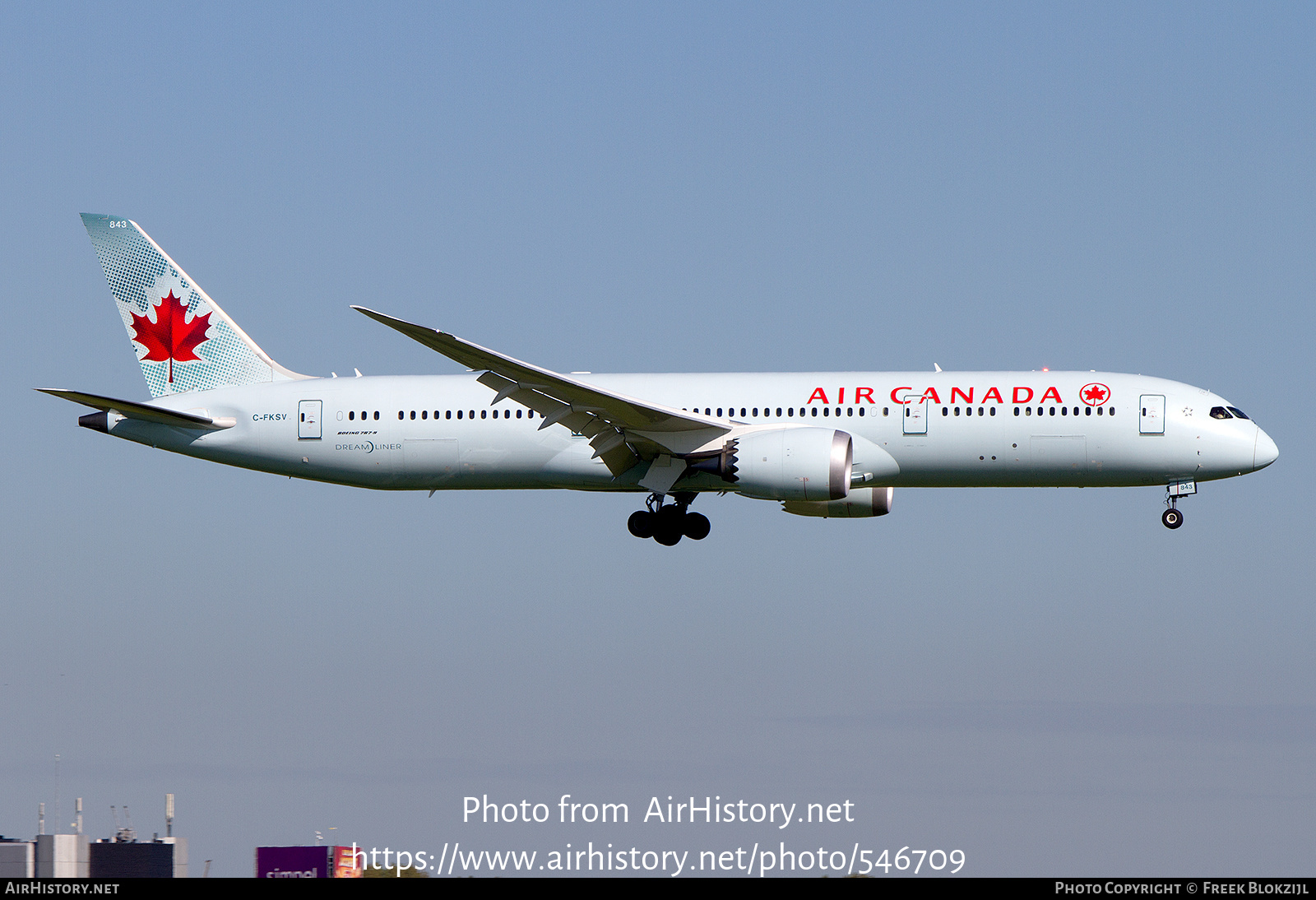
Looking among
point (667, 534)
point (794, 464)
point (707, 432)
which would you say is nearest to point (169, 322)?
point (667, 534)

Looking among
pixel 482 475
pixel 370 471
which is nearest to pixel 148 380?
pixel 370 471

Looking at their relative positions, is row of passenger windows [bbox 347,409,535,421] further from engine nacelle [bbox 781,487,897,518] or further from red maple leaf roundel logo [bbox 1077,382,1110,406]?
red maple leaf roundel logo [bbox 1077,382,1110,406]

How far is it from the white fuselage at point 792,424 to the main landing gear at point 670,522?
1090 millimetres

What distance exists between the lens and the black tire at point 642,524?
130 ft

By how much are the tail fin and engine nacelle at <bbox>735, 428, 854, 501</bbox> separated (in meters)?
13.5

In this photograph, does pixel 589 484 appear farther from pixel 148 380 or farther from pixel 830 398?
pixel 148 380

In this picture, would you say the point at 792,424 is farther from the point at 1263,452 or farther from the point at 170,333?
the point at 170,333

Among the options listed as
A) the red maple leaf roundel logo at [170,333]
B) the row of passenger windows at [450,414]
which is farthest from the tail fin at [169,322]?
the row of passenger windows at [450,414]

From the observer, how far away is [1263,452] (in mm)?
36656

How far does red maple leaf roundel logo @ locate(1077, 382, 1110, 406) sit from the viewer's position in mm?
36469

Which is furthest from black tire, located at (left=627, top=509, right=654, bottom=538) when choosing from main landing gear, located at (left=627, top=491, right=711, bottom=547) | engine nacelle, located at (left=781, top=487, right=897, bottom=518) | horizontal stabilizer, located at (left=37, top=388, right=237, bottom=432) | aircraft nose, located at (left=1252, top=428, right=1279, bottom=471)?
aircraft nose, located at (left=1252, top=428, right=1279, bottom=471)

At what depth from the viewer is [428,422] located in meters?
39.2
